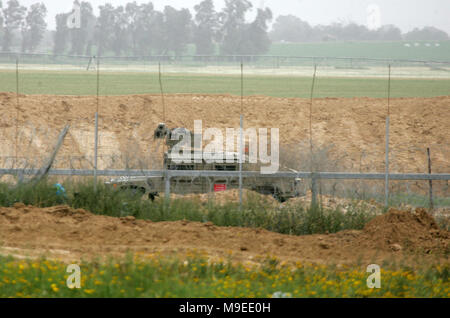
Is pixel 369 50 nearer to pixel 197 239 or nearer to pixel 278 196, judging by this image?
pixel 278 196

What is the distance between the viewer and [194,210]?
10.8 meters

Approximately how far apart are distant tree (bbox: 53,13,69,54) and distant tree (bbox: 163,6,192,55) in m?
11.0

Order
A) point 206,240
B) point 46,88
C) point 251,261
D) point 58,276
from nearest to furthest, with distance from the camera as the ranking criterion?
1. point 58,276
2. point 251,261
3. point 206,240
4. point 46,88

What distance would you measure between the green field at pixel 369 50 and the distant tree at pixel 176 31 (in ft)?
64.5

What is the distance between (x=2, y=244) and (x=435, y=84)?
3771 centimetres

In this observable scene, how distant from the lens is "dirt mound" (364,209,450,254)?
30.4 ft

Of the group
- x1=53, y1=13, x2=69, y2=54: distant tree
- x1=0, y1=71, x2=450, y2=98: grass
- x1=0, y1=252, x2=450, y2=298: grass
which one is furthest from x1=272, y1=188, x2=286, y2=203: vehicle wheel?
x1=53, y1=13, x2=69, y2=54: distant tree

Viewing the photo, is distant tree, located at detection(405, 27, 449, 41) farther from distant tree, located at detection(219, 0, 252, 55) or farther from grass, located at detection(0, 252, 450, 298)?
grass, located at detection(0, 252, 450, 298)

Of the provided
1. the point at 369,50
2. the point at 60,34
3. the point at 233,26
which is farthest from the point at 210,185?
the point at 369,50

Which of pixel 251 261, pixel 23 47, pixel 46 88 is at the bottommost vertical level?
pixel 251 261

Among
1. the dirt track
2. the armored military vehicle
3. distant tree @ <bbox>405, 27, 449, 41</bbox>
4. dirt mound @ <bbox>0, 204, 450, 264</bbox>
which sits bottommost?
dirt mound @ <bbox>0, 204, 450, 264</bbox>

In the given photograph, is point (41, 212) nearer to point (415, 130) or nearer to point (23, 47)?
point (415, 130)
